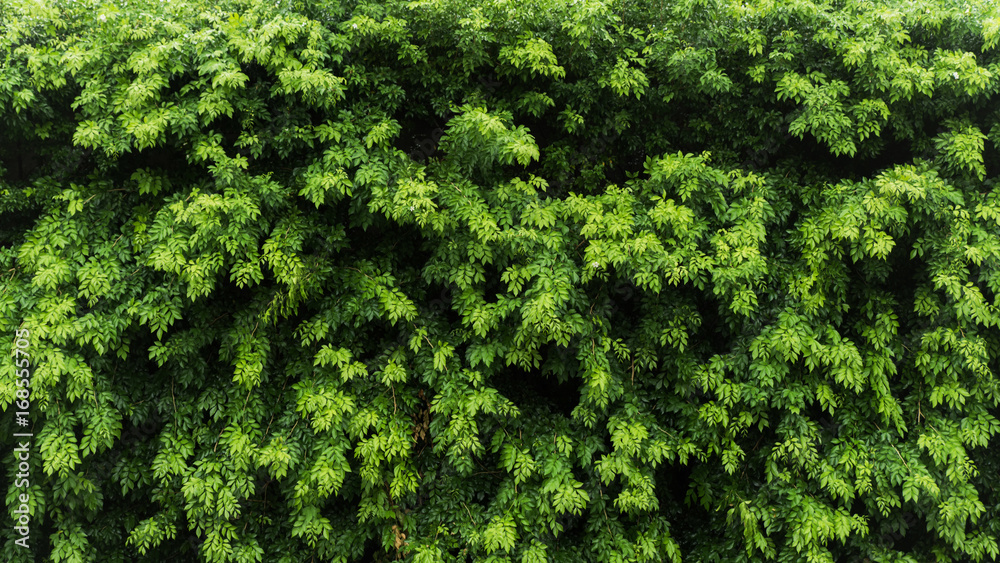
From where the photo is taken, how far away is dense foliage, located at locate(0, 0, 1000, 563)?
12.8 feet

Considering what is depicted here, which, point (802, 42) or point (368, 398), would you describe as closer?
point (368, 398)

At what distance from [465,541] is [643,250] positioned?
90.4 inches

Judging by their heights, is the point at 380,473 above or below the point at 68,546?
above

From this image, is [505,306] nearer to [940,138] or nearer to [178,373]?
[178,373]

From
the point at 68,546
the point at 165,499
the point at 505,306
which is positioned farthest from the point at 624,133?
the point at 68,546

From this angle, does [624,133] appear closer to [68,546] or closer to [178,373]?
[178,373]

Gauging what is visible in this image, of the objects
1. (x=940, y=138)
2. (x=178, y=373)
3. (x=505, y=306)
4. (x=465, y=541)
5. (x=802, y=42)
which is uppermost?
(x=802, y=42)

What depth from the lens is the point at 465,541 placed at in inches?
157

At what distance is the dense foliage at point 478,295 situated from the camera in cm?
391

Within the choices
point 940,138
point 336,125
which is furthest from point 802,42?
point 336,125

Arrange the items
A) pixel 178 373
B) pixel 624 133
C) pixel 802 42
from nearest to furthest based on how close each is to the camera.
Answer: pixel 178 373 < pixel 802 42 < pixel 624 133

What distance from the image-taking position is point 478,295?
4.14 m

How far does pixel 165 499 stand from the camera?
4.03m

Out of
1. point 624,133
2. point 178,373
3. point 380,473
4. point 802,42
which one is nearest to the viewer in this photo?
point 380,473
